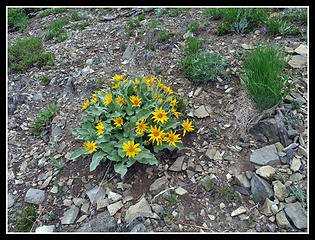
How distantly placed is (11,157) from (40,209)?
4.64 feet

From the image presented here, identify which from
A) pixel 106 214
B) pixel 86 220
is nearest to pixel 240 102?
pixel 106 214

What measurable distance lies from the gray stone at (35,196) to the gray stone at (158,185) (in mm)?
1597

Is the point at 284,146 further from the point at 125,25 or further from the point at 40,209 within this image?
the point at 125,25

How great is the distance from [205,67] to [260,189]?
7.39 ft

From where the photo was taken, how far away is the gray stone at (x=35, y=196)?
357 cm

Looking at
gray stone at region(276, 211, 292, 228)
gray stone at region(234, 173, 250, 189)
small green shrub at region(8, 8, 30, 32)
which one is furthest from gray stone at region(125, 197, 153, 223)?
small green shrub at region(8, 8, 30, 32)

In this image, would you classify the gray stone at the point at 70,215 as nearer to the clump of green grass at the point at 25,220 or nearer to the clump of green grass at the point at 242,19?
the clump of green grass at the point at 25,220

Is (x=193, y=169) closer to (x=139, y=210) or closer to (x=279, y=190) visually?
(x=139, y=210)

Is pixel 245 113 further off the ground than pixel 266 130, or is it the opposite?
pixel 245 113

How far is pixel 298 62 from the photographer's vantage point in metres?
4.24

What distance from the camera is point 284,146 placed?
136 inches

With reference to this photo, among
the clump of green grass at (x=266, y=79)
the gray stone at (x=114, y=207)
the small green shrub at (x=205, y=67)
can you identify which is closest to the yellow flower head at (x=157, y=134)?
the gray stone at (x=114, y=207)

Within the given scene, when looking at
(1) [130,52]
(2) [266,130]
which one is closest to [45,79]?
(1) [130,52]

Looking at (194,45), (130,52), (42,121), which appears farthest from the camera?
(130,52)
